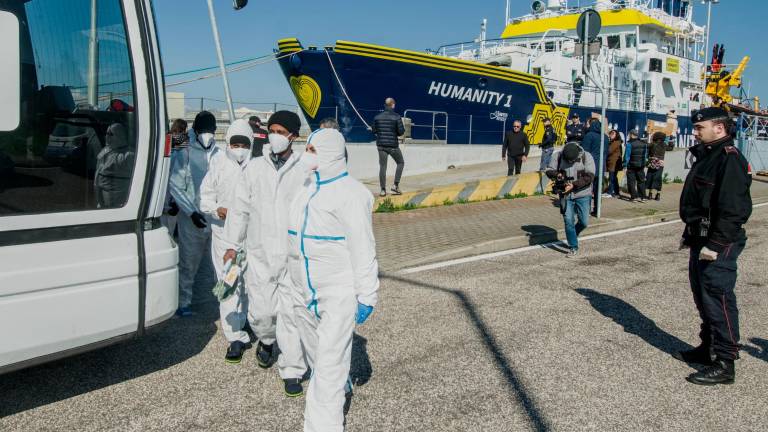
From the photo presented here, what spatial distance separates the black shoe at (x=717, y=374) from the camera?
174 inches

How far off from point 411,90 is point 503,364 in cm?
1422

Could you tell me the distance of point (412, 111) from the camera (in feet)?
60.4

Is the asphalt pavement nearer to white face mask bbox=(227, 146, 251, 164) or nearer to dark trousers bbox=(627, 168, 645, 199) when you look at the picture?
white face mask bbox=(227, 146, 251, 164)

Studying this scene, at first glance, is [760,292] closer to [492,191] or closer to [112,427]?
[112,427]

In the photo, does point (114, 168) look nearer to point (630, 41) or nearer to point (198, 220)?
point (198, 220)

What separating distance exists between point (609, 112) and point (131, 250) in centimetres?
2242

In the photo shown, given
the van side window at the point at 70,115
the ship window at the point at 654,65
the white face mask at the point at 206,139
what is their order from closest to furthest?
the van side window at the point at 70,115 < the white face mask at the point at 206,139 < the ship window at the point at 654,65

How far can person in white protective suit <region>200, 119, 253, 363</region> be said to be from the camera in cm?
485

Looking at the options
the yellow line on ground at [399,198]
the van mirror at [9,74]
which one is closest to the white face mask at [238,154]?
the van mirror at [9,74]

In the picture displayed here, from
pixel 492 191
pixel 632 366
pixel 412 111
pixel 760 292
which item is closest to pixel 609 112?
pixel 412 111

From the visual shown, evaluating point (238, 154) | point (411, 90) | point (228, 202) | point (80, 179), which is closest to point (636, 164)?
point (411, 90)

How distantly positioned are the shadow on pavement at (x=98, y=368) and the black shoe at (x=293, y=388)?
2.96 feet

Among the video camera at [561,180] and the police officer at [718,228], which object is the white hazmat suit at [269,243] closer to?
the police officer at [718,228]

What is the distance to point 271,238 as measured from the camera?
438 centimetres
